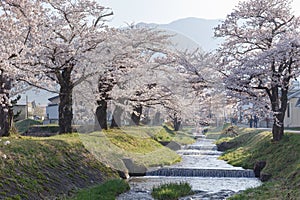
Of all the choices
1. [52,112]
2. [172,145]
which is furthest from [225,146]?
[52,112]

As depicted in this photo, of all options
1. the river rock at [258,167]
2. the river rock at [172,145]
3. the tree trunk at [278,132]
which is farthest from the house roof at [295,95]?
the river rock at [258,167]

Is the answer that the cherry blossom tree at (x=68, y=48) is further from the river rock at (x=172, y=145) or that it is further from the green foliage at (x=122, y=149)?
the river rock at (x=172, y=145)

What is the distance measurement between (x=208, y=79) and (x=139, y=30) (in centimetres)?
685

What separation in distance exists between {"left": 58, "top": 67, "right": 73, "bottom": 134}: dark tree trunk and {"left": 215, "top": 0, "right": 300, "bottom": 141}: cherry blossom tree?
24.3ft

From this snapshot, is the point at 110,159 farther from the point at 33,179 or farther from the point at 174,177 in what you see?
the point at 33,179

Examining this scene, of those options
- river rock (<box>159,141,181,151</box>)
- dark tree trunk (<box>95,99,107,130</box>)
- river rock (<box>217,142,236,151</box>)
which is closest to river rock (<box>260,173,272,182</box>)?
dark tree trunk (<box>95,99,107,130</box>)

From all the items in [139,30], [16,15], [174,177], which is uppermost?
[139,30]

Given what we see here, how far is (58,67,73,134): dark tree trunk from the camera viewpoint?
19641 millimetres

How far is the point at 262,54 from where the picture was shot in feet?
60.7

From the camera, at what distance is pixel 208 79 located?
20469mm

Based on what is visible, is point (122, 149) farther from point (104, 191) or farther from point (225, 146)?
point (225, 146)

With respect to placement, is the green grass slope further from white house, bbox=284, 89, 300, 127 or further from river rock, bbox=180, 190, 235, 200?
white house, bbox=284, 89, 300, 127

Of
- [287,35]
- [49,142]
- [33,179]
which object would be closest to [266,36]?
[287,35]

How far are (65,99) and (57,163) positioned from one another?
22.0ft
